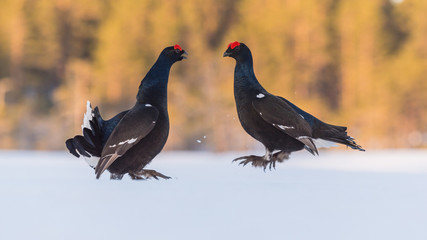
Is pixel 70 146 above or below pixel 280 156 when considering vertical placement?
below

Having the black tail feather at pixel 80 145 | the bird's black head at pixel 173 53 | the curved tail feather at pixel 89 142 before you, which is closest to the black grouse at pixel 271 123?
the bird's black head at pixel 173 53

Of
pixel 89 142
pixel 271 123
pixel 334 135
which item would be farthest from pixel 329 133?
pixel 89 142

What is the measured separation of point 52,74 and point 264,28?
808 centimetres

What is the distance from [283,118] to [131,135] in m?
1.52

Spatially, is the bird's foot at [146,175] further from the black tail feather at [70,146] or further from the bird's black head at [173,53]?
the bird's black head at [173,53]

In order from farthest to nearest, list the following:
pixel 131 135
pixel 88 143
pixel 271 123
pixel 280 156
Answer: pixel 280 156, pixel 271 123, pixel 88 143, pixel 131 135

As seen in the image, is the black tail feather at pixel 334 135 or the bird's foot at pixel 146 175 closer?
the bird's foot at pixel 146 175

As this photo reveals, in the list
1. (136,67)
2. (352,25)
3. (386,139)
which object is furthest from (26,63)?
(386,139)

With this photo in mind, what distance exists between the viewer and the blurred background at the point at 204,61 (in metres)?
16.4

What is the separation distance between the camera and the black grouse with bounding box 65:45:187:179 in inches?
171

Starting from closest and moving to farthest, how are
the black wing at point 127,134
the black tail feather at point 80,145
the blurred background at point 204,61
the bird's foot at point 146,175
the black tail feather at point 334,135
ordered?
the black wing at point 127,134
the black tail feather at point 80,145
the bird's foot at point 146,175
the black tail feather at point 334,135
the blurred background at point 204,61

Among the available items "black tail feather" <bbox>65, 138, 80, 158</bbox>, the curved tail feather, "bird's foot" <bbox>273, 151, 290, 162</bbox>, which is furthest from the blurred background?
"black tail feather" <bbox>65, 138, 80, 158</bbox>

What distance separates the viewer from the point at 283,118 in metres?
4.91

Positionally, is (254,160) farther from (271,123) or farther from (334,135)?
(334,135)
